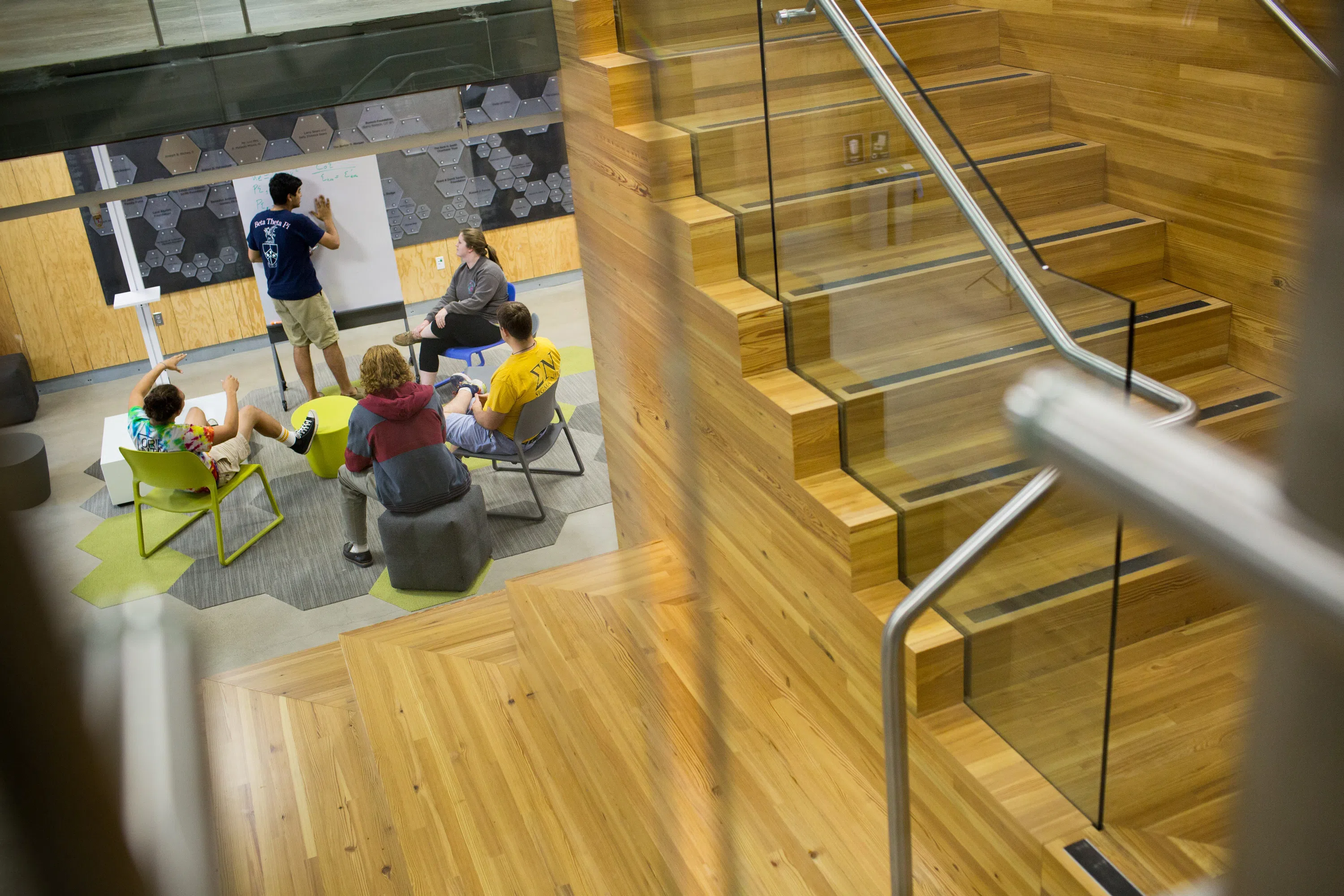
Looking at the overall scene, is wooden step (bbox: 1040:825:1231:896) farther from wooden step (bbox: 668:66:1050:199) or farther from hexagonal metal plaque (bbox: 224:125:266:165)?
hexagonal metal plaque (bbox: 224:125:266:165)

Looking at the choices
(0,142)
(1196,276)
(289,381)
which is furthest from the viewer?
(289,381)

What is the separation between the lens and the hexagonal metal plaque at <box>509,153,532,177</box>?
995cm

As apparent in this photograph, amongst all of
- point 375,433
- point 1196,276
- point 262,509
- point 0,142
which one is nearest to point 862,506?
point 1196,276

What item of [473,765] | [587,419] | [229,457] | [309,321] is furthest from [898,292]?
[309,321]

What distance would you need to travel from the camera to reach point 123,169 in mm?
8773

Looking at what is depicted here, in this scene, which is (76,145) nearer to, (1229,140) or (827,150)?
(827,150)

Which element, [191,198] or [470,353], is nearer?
[470,353]

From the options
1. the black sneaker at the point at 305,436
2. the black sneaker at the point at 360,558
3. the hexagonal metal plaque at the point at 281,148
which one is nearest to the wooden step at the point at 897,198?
the black sneaker at the point at 360,558

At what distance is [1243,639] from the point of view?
0.77ft

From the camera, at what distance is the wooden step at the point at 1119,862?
199 centimetres

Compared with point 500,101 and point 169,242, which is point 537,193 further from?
point 169,242

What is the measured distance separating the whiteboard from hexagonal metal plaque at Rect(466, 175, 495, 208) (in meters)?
1.88

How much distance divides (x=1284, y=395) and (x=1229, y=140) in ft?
11.5

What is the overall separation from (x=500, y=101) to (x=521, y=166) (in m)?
0.59
